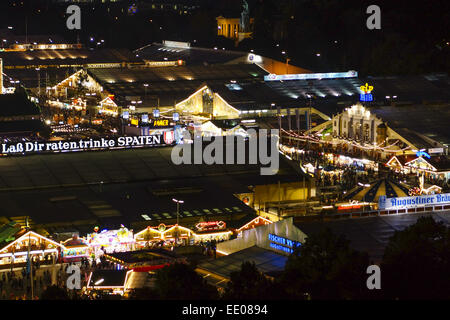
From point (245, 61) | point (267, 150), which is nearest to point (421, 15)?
point (245, 61)

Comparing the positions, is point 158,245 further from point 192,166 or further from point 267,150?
point 267,150

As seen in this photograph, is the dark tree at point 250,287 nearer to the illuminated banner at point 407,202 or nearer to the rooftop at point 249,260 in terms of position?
the rooftop at point 249,260

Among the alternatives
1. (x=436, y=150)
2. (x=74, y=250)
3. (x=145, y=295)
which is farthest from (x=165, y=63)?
(x=145, y=295)

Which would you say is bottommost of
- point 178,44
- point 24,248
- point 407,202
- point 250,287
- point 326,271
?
point 24,248

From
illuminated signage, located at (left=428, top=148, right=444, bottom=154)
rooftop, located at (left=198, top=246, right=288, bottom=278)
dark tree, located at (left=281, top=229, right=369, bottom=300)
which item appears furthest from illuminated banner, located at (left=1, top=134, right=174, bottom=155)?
dark tree, located at (left=281, top=229, right=369, bottom=300)

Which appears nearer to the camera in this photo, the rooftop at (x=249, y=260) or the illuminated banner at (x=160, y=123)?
the rooftop at (x=249, y=260)

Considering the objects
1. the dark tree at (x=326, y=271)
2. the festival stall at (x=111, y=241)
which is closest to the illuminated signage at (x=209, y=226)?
the festival stall at (x=111, y=241)

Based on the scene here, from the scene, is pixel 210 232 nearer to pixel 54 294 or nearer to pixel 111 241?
pixel 111 241
